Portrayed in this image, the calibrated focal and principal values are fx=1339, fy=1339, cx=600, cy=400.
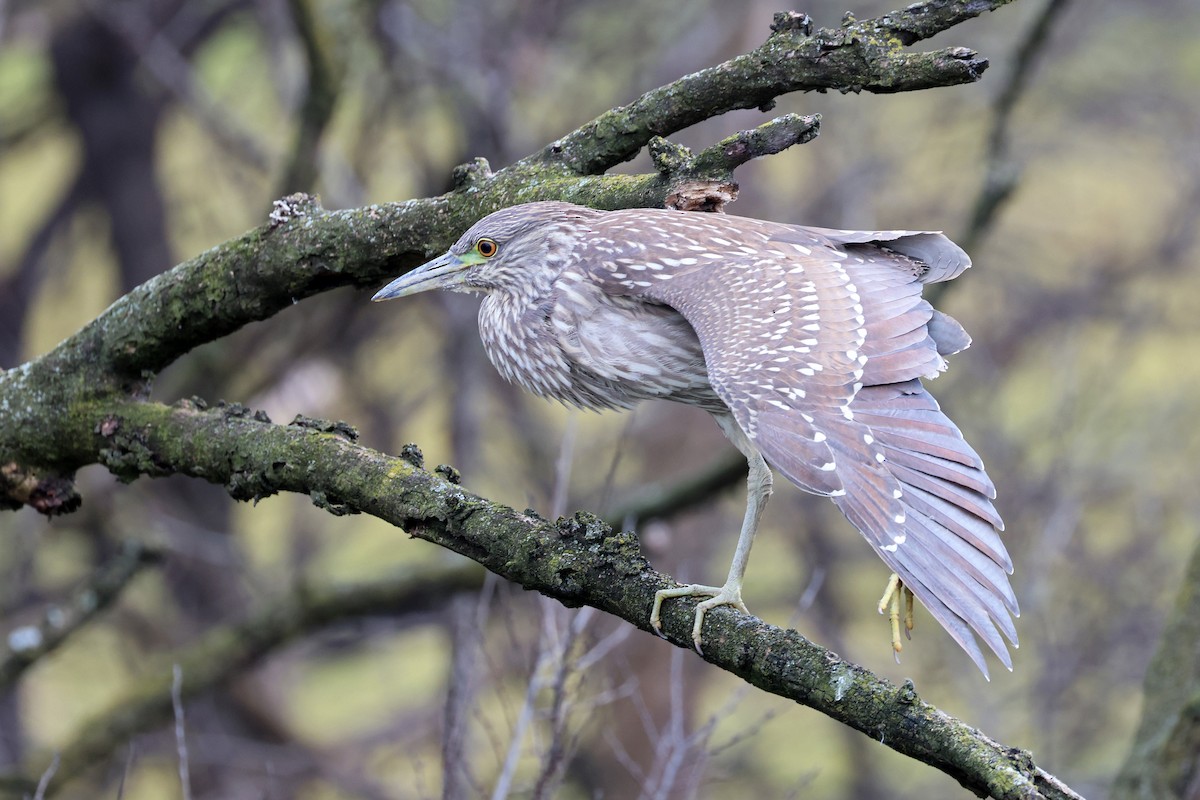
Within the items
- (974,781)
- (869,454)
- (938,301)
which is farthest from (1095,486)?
(974,781)

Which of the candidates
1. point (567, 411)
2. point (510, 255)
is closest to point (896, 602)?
point (510, 255)

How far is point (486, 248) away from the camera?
3.91m

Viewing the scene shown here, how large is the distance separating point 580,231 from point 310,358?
16.9 ft

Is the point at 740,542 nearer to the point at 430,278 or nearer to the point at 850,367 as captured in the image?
the point at 850,367

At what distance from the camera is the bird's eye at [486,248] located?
3867 mm

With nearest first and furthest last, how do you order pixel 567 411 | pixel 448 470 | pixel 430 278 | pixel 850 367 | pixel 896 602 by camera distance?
pixel 448 470
pixel 850 367
pixel 896 602
pixel 430 278
pixel 567 411

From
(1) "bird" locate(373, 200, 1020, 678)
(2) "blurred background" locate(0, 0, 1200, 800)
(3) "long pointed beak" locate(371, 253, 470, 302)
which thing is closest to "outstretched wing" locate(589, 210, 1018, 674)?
(1) "bird" locate(373, 200, 1020, 678)

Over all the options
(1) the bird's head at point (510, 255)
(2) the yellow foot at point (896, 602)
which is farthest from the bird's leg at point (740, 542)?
(1) the bird's head at point (510, 255)

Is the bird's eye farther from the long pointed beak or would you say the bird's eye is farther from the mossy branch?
the mossy branch

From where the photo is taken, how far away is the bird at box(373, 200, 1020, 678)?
2992 millimetres

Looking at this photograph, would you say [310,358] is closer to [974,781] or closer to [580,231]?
[580,231]

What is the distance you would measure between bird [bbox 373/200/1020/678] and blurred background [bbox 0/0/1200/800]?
12.0ft

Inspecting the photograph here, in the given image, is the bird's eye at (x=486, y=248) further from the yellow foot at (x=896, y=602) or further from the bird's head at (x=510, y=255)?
the yellow foot at (x=896, y=602)

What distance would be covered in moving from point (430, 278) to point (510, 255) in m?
0.25
